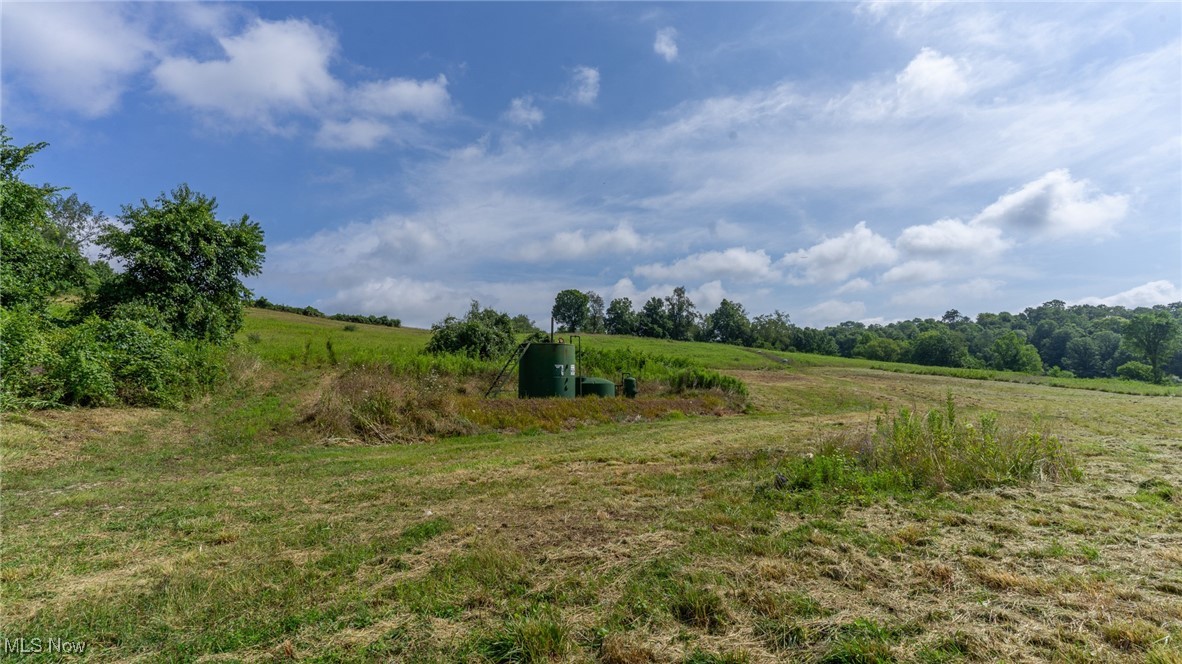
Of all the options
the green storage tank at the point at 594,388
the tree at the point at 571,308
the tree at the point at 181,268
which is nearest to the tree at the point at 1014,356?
the tree at the point at 571,308

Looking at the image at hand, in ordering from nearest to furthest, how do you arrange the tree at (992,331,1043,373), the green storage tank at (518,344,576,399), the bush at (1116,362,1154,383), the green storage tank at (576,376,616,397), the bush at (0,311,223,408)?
1. the bush at (0,311,223,408)
2. the green storage tank at (518,344,576,399)
3. the green storage tank at (576,376,616,397)
4. the bush at (1116,362,1154,383)
5. the tree at (992,331,1043,373)

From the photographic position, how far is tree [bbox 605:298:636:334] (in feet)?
298

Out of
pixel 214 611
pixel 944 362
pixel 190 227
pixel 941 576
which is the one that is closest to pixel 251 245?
pixel 190 227

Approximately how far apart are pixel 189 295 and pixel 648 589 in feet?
76.7

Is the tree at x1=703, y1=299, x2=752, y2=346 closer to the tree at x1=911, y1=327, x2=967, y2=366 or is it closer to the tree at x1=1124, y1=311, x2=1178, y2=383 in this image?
the tree at x1=911, y1=327, x2=967, y2=366

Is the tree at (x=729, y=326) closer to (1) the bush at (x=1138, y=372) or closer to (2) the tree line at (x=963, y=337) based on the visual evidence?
(2) the tree line at (x=963, y=337)

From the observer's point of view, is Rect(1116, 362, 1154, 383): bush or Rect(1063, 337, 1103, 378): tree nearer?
Rect(1116, 362, 1154, 383): bush

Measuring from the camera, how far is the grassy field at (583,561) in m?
3.30

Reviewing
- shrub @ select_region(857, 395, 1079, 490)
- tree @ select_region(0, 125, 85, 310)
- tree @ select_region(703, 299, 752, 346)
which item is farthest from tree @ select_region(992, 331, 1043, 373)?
tree @ select_region(0, 125, 85, 310)

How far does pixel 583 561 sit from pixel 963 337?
10908 centimetres

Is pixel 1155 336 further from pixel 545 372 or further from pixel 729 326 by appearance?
pixel 545 372

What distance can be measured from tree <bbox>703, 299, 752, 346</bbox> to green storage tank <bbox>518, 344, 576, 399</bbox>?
3017 inches

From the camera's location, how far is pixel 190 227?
66.4ft

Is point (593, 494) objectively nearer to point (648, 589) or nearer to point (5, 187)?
point (648, 589)
